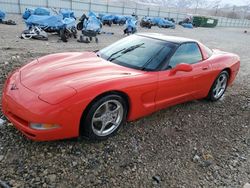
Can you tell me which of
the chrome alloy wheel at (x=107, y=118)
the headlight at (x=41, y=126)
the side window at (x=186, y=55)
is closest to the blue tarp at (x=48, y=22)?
the side window at (x=186, y=55)

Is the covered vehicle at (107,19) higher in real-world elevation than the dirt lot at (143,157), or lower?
lower

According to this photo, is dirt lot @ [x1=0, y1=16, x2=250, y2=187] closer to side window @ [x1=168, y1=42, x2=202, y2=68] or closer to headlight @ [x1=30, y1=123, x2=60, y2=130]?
headlight @ [x1=30, y1=123, x2=60, y2=130]

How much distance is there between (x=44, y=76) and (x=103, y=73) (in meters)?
0.73

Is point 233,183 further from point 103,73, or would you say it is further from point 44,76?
point 44,76

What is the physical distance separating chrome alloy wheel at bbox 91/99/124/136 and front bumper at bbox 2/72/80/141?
0.34m

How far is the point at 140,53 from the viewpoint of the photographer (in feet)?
12.4

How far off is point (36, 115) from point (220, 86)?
3.78 metres

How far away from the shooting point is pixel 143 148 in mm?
3168

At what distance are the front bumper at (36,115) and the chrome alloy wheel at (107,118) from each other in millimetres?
337

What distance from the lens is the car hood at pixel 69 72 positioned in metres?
2.85

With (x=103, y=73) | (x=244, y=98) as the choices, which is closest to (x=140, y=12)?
(x=244, y=98)

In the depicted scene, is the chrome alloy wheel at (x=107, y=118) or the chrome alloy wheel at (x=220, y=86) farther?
the chrome alloy wheel at (x=220, y=86)

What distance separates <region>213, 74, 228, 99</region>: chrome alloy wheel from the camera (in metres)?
4.81

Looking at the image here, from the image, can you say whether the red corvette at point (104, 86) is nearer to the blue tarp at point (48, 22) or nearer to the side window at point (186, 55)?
the side window at point (186, 55)
